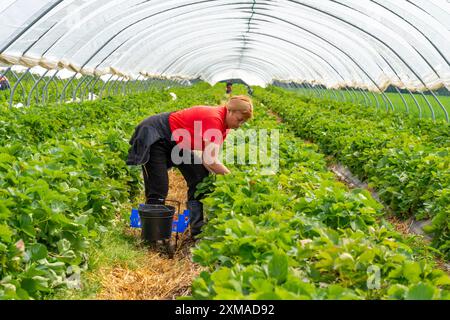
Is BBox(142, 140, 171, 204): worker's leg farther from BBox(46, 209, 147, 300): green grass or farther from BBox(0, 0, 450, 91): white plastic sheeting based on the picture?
BBox(0, 0, 450, 91): white plastic sheeting

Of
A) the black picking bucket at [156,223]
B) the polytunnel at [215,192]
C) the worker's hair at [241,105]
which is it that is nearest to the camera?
the polytunnel at [215,192]

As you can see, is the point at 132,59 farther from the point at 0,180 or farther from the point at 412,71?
the point at 0,180

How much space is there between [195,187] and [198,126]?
742mm

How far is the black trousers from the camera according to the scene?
5.27 meters

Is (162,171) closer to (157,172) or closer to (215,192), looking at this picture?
(157,172)

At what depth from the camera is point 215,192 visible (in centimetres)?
423

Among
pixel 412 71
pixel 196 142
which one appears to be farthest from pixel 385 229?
pixel 412 71

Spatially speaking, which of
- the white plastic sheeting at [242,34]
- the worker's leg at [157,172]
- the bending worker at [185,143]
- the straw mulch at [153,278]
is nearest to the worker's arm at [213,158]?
the bending worker at [185,143]

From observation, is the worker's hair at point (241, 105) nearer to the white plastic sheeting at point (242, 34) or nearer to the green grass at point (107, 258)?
the green grass at point (107, 258)

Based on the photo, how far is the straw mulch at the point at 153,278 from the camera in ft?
13.7

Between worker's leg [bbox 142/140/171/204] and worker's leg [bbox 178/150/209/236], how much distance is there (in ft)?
0.65

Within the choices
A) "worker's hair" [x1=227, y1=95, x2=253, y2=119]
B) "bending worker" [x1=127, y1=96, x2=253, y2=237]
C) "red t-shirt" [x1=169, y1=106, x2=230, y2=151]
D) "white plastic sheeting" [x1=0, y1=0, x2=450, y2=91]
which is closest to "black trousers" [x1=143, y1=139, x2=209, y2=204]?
"bending worker" [x1=127, y1=96, x2=253, y2=237]

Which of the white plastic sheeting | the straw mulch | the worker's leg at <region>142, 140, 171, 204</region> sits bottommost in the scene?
the straw mulch

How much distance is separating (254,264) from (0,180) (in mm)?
1979
